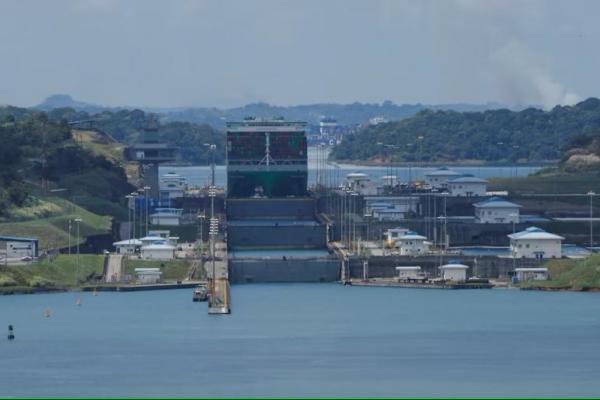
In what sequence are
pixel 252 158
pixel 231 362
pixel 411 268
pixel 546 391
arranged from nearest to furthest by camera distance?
pixel 546 391 < pixel 231 362 < pixel 411 268 < pixel 252 158

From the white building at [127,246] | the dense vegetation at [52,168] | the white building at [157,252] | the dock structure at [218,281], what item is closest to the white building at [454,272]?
the dock structure at [218,281]

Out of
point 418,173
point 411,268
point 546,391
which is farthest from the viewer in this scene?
point 418,173

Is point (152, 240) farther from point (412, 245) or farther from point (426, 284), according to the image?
point (426, 284)

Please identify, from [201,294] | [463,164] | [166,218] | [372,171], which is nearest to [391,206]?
[166,218]

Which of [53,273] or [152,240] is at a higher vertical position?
[152,240]

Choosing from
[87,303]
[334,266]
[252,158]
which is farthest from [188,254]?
[252,158]

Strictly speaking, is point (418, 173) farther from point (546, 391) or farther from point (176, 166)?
point (546, 391)

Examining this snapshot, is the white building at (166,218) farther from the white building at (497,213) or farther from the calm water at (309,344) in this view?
the calm water at (309,344)

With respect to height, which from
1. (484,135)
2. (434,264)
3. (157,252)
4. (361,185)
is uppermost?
(484,135)
